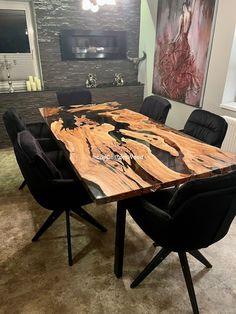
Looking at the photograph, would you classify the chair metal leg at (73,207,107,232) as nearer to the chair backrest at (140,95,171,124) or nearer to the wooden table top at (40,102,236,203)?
the wooden table top at (40,102,236,203)

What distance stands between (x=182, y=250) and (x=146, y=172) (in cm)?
48

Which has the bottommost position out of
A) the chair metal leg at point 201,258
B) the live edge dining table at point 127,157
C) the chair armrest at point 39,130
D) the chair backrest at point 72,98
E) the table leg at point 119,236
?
the chair metal leg at point 201,258

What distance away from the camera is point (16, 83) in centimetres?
395

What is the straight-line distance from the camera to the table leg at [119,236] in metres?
1.49

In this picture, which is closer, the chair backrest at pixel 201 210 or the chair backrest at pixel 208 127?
the chair backrest at pixel 201 210

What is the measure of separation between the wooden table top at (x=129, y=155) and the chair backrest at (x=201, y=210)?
0.20 metres

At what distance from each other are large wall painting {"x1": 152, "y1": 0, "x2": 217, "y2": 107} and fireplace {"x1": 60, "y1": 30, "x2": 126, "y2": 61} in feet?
2.37

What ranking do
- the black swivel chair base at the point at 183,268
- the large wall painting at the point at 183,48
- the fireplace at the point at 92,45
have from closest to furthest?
the black swivel chair base at the point at 183,268 < the large wall painting at the point at 183,48 < the fireplace at the point at 92,45

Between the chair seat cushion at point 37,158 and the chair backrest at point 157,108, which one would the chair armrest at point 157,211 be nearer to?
the chair seat cushion at point 37,158

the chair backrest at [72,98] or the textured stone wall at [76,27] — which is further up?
the textured stone wall at [76,27]

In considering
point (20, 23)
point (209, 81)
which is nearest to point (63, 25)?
point (20, 23)

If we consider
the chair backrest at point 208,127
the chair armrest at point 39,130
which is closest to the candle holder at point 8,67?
the chair armrest at point 39,130

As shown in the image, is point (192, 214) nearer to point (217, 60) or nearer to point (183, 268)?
point (183, 268)

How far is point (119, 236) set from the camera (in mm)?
1541
